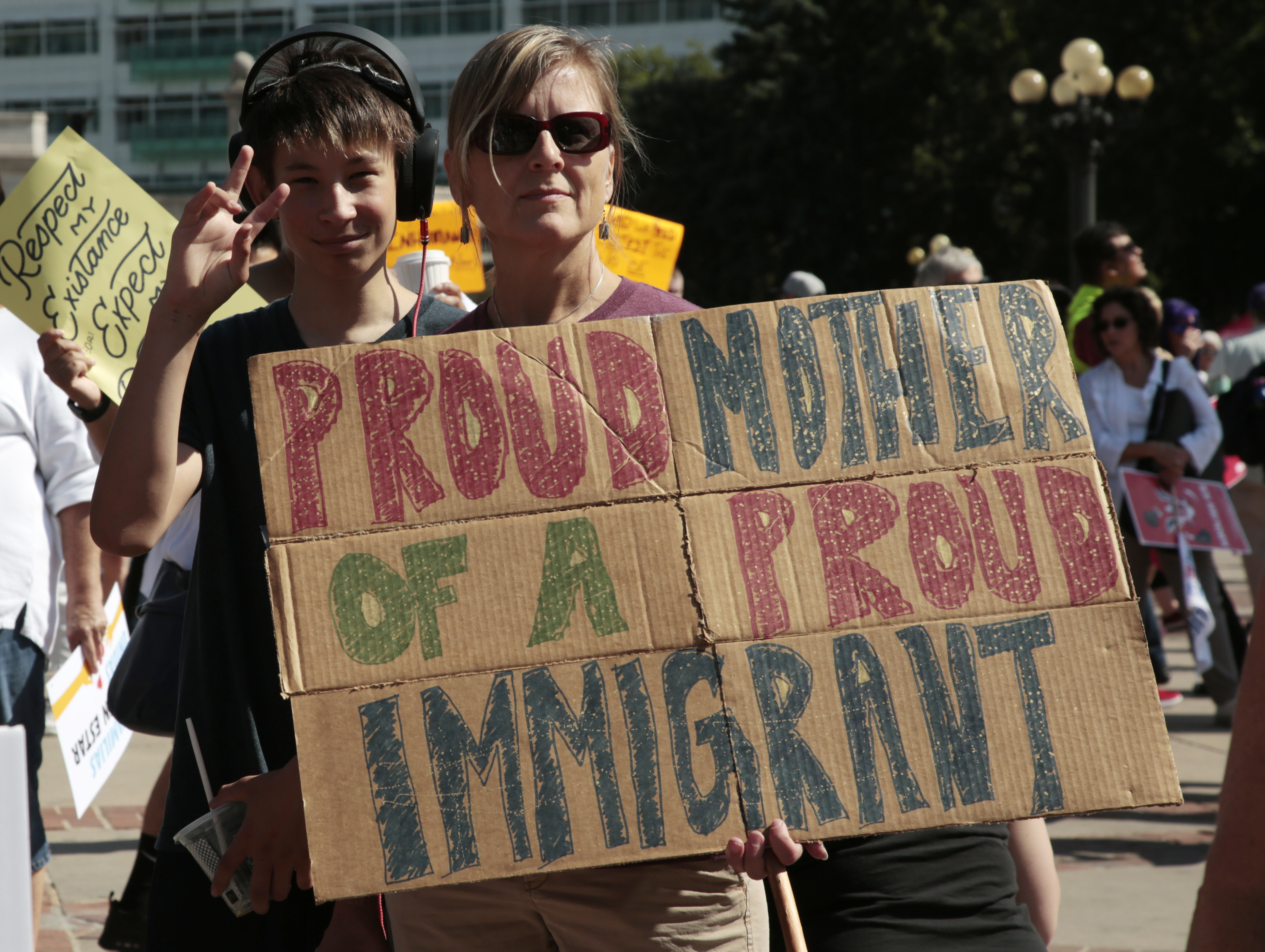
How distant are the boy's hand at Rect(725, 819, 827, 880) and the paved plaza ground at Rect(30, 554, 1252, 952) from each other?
6.81ft

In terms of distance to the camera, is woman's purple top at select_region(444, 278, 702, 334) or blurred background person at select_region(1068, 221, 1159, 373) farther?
blurred background person at select_region(1068, 221, 1159, 373)

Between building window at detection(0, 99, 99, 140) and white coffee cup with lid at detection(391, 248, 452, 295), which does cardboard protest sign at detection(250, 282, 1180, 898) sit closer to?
white coffee cup with lid at detection(391, 248, 452, 295)

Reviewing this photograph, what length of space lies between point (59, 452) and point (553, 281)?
6.04 ft

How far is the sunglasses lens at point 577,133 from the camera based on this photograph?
74.8 inches

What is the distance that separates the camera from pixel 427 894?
1855 mm

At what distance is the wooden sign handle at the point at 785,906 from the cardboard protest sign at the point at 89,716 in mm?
2009

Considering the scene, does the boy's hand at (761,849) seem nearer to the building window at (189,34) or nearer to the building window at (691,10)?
the building window at (691,10)

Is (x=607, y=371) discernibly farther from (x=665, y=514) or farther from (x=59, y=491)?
(x=59, y=491)

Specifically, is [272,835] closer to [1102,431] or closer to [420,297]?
[420,297]

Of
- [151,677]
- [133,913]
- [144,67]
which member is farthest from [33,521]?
[144,67]

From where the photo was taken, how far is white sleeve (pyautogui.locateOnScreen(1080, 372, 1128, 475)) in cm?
666

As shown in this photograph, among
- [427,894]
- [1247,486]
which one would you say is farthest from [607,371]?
[1247,486]

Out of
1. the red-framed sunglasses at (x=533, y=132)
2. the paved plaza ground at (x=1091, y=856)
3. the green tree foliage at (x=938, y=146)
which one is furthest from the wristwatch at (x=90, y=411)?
the green tree foliage at (x=938, y=146)

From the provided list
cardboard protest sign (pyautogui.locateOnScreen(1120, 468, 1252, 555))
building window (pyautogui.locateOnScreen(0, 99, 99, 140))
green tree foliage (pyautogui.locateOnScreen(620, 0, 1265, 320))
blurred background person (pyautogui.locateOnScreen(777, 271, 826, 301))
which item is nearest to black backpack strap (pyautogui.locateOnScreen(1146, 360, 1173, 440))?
cardboard protest sign (pyautogui.locateOnScreen(1120, 468, 1252, 555))
